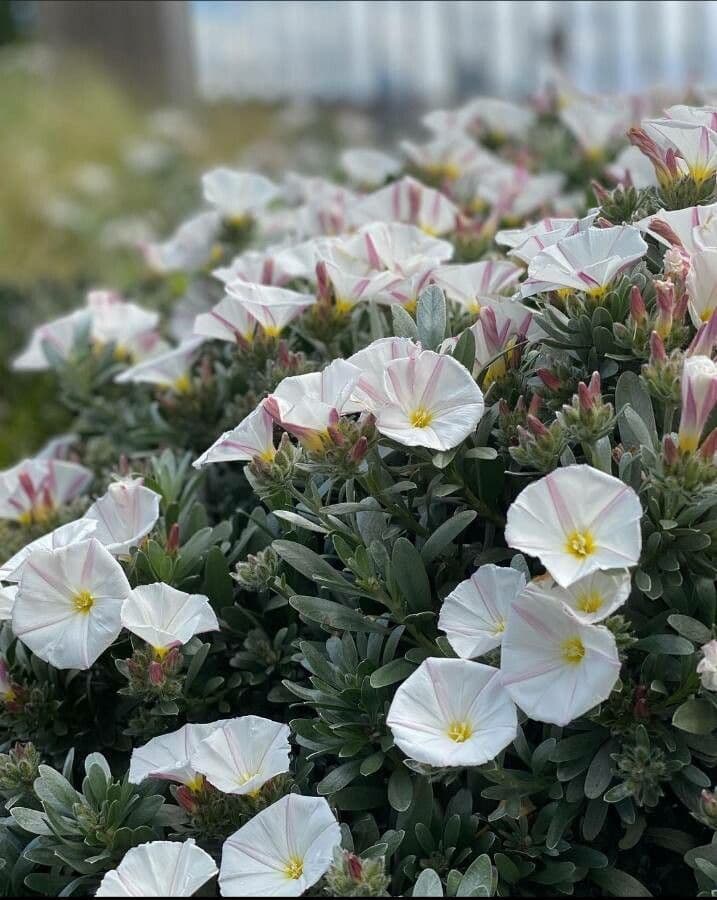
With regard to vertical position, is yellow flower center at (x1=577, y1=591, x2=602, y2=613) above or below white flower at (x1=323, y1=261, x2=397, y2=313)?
below

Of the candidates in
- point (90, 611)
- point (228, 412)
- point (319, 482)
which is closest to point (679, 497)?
point (319, 482)

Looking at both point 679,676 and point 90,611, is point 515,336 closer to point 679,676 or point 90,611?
point 679,676

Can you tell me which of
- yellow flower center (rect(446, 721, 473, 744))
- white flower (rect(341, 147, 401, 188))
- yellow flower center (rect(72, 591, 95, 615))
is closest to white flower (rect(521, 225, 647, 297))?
yellow flower center (rect(446, 721, 473, 744))

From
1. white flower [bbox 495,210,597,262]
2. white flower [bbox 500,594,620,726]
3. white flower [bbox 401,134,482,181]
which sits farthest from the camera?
white flower [bbox 401,134,482,181]

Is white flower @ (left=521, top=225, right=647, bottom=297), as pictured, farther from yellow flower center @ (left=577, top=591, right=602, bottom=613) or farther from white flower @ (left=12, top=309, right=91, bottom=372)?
white flower @ (left=12, top=309, right=91, bottom=372)

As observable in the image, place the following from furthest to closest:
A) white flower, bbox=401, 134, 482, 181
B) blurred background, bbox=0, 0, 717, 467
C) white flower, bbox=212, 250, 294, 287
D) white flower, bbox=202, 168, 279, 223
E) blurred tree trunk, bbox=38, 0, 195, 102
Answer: blurred tree trunk, bbox=38, 0, 195, 102 → blurred background, bbox=0, 0, 717, 467 → white flower, bbox=401, 134, 482, 181 → white flower, bbox=202, 168, 279, 223 → white flower, bbox=212, 250, 294, 287

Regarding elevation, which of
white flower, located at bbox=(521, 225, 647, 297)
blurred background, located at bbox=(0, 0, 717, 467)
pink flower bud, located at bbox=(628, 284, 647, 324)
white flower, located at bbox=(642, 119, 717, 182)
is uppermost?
white flower, located at bbox=(642, 119, 717, 182)
